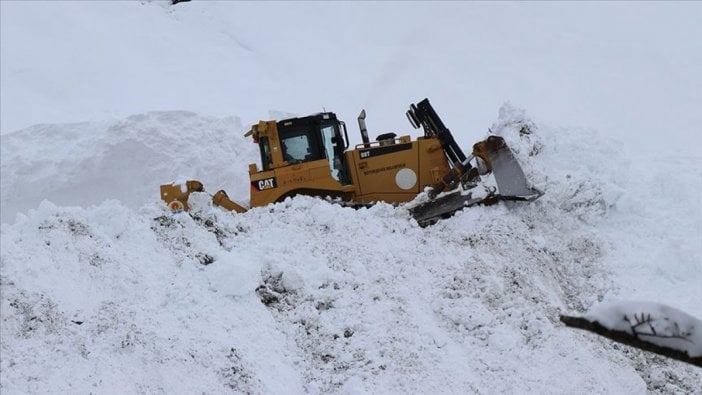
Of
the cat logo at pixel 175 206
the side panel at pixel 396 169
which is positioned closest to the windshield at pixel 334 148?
the side panel at pixel 396 169

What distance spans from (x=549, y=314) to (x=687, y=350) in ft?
16.7

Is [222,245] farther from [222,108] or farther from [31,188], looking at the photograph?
[222,108]

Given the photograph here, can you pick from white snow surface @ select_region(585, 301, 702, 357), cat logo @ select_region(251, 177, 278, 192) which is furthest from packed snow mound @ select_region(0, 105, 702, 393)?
white snow surface @ select_region(585, 301, 702, 357)

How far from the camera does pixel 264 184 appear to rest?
456 inches

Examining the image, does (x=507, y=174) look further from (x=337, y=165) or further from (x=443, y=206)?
(x=337, y=165)

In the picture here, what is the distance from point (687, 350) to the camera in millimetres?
2479

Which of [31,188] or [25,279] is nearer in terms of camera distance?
[25,279]

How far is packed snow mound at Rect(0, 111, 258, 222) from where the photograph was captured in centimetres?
1534

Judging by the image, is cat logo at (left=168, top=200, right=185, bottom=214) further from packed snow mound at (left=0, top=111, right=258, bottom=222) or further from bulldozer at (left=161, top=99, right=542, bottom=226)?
packed snow mound at (left=0, top=111, right=258, bottom=222)

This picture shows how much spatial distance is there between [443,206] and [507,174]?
94 centimetres

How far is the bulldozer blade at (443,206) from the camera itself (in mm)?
9727

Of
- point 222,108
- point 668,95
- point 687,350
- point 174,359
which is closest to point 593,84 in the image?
point 668,95

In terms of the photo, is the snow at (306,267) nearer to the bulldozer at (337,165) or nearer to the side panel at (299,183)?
the bulldozer at (337,165)

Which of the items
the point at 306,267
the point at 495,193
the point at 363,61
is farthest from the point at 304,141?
the point at 363,61
